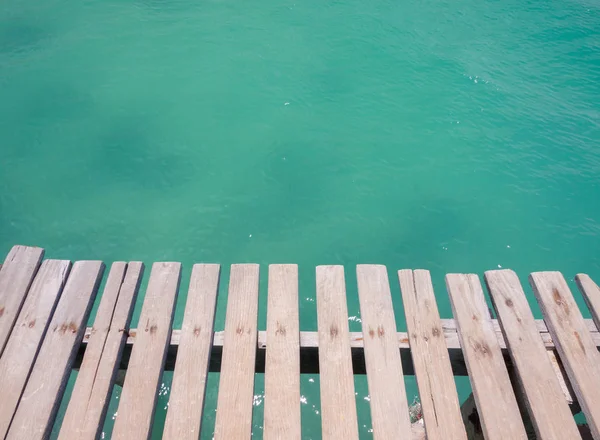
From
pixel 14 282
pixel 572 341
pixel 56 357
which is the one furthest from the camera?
pixel 14 282

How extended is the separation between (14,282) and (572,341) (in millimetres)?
2502

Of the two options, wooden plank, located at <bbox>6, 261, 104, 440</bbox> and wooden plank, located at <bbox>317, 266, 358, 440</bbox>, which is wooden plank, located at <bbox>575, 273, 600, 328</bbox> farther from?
wooden plank, located at <bbox>6, 261, 104, 440</bbox>

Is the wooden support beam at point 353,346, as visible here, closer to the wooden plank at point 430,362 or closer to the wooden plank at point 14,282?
the wooden plank at point 430,362

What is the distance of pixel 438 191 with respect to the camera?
5582 mm

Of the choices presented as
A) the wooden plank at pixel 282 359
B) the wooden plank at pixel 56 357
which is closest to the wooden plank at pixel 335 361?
the wooden plank at pixel 282 359

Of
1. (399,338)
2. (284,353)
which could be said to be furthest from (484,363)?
(284,353)

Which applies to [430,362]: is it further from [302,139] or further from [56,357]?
[302,139]

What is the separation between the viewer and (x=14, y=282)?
2037 mm

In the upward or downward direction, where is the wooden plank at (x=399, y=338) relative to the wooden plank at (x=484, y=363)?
downward

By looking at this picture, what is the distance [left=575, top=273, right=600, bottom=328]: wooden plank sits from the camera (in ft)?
6.66

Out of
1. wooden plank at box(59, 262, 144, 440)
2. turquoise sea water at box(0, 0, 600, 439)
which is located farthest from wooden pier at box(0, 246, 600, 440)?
turquoise sea water at box(0, 0, 600, 439)

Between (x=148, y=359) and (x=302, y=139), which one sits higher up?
(x=148, y=359)

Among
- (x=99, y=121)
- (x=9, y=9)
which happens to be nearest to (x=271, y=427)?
(x=99, y=121)

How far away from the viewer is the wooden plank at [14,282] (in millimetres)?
1898
